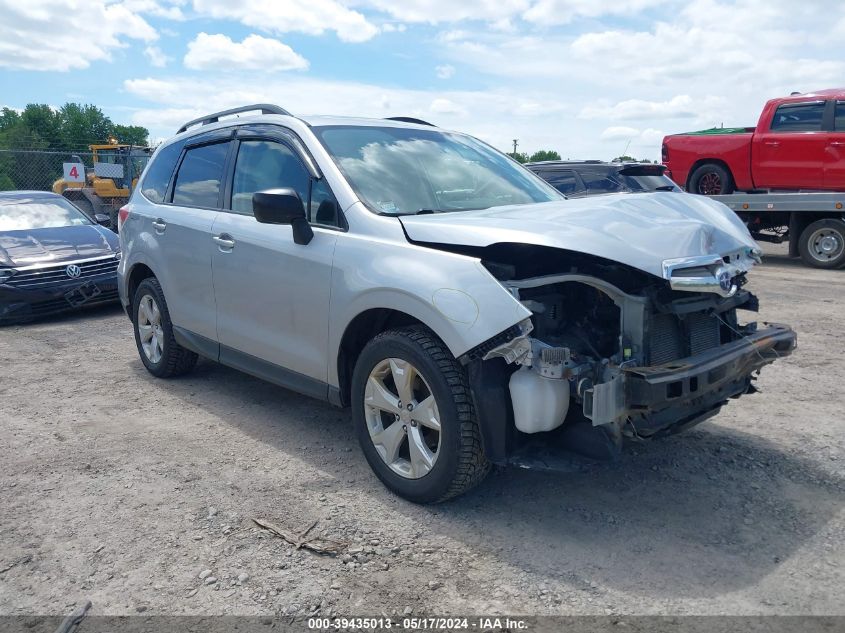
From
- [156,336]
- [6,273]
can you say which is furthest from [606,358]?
[6,273]

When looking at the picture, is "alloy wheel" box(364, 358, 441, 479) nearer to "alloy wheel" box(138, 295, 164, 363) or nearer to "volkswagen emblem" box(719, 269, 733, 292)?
"volkswagen emblem" box(719, 269, 733, 292)

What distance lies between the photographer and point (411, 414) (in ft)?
11.3

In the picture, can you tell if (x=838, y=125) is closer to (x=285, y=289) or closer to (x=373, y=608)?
(x=285, y=289)

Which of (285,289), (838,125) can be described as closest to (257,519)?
(285,289)

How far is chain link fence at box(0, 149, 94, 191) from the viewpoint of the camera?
20297 mm

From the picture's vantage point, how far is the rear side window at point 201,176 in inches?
195

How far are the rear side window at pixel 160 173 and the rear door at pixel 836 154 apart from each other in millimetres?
10542

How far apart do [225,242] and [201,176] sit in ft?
2.78

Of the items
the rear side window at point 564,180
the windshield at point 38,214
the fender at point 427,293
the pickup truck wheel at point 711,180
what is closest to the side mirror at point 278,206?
the fender at point 427,293

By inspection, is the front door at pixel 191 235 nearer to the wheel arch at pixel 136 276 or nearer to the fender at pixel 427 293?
the wheel arch at pixel 136 276

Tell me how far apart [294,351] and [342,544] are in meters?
1.32

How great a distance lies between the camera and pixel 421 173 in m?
4.22

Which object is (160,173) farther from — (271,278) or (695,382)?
(695,382)

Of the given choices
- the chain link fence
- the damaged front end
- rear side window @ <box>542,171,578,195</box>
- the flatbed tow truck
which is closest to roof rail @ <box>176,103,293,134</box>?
the damaged front end
